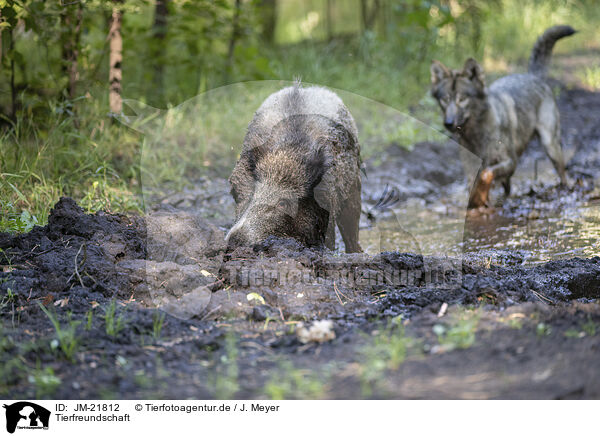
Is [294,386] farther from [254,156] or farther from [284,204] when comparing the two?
[254,156]

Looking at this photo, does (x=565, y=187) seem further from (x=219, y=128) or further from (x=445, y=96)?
(x=219, y=128)

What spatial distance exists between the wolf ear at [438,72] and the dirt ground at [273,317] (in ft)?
8.53

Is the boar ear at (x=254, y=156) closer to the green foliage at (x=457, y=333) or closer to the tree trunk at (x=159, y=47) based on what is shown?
the green foliage at (x=457, y=333)

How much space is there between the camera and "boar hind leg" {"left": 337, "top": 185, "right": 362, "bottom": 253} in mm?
5676

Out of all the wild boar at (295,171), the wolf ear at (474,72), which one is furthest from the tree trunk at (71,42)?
the wolf ear at (474,72)

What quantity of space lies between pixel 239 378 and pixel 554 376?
1.37m

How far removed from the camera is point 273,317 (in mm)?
3684

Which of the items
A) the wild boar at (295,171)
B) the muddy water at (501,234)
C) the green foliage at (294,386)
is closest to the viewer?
the green foliage at (294,386)

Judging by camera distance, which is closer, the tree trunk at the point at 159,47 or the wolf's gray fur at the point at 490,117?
the wolf's gray fur at the point at 490,117

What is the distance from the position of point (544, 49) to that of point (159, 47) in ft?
17.8

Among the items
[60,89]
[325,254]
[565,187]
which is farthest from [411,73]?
[325,254]

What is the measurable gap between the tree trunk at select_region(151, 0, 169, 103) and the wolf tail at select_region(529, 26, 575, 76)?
5.18 m

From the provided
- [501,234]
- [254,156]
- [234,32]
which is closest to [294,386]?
[254,156]

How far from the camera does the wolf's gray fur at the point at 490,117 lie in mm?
7551
